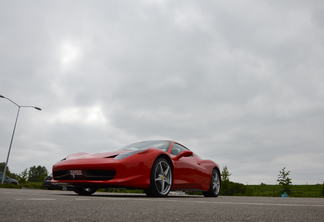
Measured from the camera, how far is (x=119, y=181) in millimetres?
5758

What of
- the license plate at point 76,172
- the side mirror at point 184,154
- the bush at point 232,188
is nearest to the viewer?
the license plate at point 76,172

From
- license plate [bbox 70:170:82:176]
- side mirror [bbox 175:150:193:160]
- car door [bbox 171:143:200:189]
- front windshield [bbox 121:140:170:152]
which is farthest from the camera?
front windshield [bbox 121:140:170:152]

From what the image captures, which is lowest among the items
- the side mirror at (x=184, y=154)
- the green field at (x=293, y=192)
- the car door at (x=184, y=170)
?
the car door at (x=184, y=170)

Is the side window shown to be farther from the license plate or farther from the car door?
the license plate

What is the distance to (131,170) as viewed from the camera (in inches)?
233

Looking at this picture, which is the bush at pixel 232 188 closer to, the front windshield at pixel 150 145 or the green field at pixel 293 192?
the green field at pixel 293 192

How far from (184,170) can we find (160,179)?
0.96 metres

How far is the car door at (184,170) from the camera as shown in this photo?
6965 millimetres

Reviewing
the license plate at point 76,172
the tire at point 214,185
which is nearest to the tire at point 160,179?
the license plate at point 76,172

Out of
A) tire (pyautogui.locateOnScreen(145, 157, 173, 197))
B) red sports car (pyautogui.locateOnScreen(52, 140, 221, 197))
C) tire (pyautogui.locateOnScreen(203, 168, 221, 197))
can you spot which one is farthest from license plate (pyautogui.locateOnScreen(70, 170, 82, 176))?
tire (pyautogui.locateOnScreen(203, 168, 221, 197))

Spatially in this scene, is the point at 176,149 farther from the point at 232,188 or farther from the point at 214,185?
the point at 232,188

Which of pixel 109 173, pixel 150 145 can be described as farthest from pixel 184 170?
pixel 109 173

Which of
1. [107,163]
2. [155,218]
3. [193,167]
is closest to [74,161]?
[107,163]

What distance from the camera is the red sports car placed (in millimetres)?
5863
